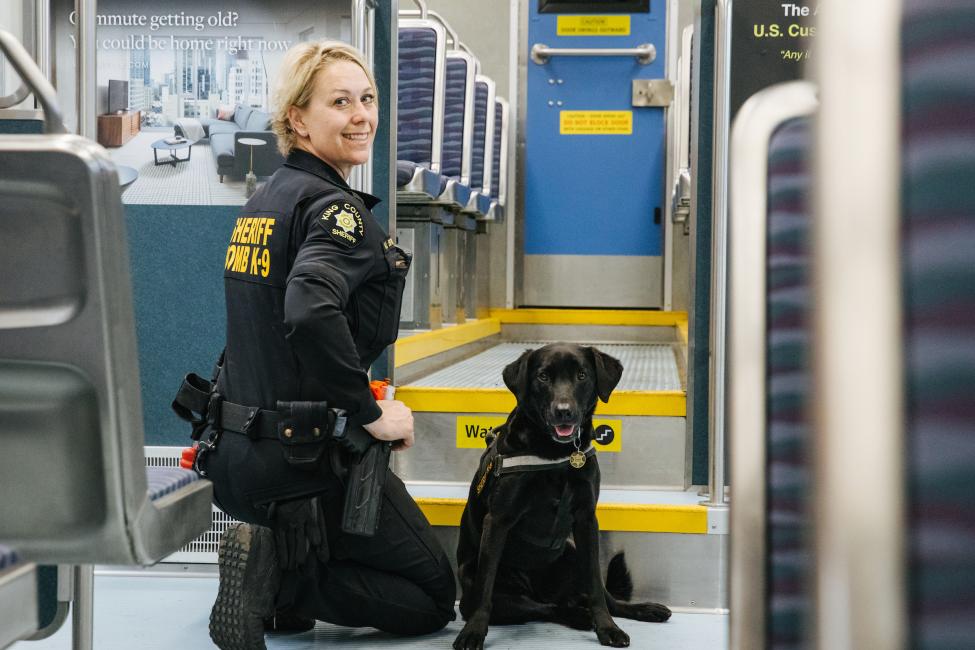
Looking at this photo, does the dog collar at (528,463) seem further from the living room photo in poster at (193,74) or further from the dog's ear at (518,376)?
the living room photo in poster at (193,74)

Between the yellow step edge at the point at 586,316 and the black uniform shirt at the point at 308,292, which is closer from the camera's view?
the black uniform shirt at the point at 308,292

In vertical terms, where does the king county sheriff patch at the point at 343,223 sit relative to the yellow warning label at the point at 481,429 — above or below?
above

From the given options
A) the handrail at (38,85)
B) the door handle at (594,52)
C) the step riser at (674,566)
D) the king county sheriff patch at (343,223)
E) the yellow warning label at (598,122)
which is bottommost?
the step riser at (674,566)

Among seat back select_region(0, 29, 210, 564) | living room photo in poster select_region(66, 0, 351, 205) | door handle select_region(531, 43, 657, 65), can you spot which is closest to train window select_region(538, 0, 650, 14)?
door handle select_region(531, 43, 657, 65)

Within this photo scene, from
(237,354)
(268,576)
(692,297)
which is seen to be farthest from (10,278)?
(692,297)

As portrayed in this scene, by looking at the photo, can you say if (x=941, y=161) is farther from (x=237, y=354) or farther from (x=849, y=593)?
(x=237, y=354)

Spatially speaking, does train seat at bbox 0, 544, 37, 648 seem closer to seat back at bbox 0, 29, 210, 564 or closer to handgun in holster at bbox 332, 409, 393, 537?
seat back at bbox 0, 29, 210, 564

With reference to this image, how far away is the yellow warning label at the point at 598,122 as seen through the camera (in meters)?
8.20

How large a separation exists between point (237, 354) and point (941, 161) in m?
2.31

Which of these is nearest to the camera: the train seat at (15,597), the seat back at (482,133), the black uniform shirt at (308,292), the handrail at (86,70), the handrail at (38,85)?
the train seat at (15,597)

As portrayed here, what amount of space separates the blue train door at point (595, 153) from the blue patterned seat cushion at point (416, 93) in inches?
122

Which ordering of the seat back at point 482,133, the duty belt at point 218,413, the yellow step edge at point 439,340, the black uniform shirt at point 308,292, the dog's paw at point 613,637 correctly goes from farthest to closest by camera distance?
the seat back at point 482,133, the yellow step edge at point 439,340, the dog's paw at point 613,637, the duty belt at point 218,413, the black uniform shirt at point 308,292

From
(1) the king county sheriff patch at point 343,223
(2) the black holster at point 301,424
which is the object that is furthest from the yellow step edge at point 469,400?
(1) the king county sheriff patch at point 343,223

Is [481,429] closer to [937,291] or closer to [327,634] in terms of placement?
[327,634]
